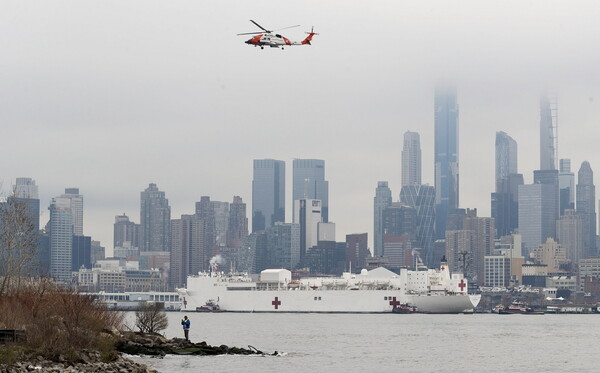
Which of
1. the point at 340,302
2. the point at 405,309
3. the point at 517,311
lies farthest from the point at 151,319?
the point at 517,311

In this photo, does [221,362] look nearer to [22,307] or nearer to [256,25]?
[22,307]

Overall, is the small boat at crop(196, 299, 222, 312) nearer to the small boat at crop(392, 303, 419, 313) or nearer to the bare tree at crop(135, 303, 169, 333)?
the small boat at crop(392, 303, 419, 313)

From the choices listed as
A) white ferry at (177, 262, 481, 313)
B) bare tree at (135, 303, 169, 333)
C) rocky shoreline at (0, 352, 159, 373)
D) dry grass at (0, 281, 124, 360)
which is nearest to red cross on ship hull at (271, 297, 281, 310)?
white ferry at (177, 262, 481, 313)

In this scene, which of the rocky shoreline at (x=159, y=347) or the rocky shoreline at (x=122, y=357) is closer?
the rocky shoreline at (x=122, y=357)

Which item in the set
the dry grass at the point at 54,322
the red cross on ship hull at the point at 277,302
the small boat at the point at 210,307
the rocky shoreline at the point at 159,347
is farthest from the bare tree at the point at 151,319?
the small boat at the point at 210,307

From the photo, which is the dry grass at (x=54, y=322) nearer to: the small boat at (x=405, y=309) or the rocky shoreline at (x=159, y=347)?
the rocky shoreline at (x=159, y=347)

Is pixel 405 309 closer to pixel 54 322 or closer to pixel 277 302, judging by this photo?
pixel 277 302
